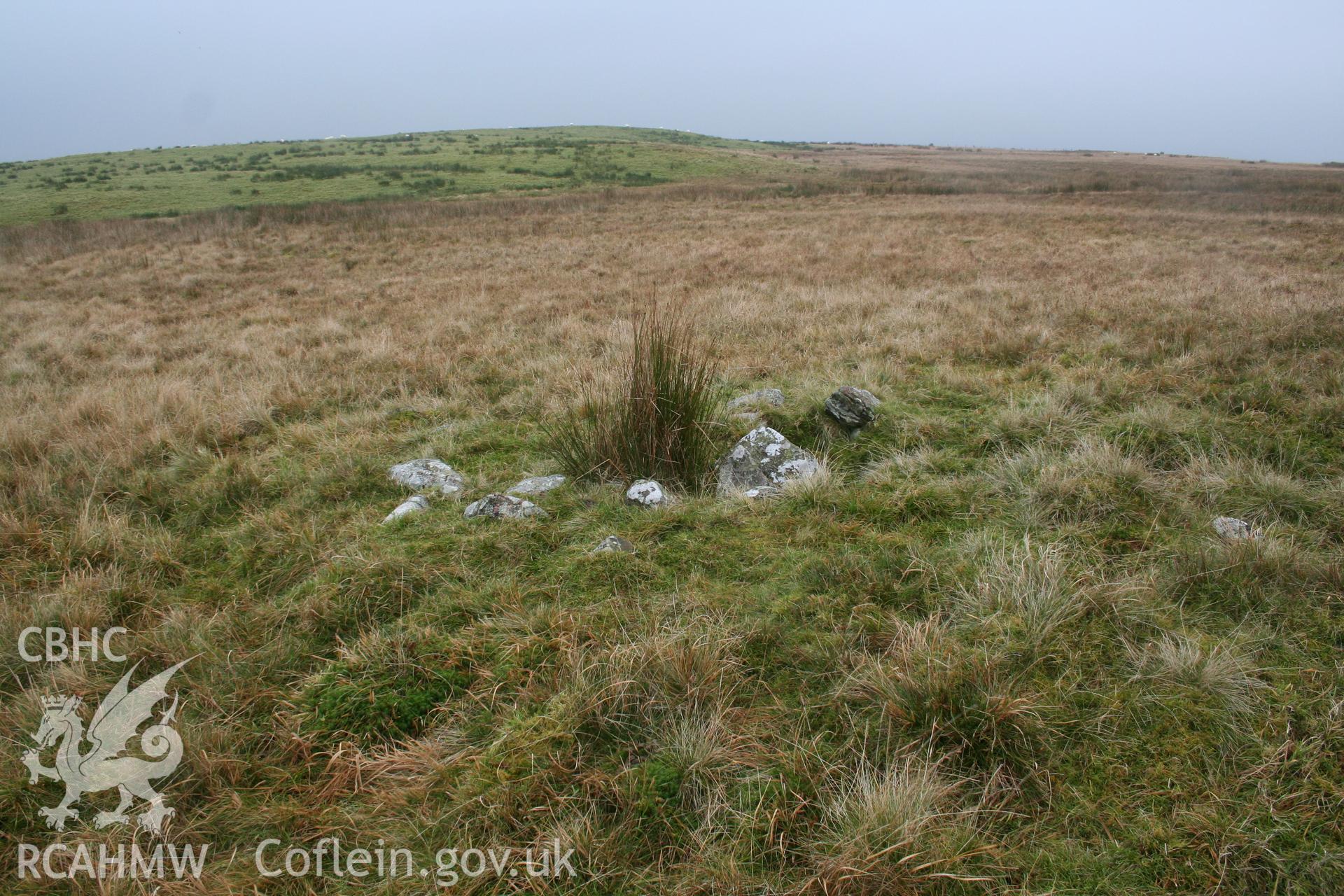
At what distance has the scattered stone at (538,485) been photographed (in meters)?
4.38

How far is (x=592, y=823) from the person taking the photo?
1990 millimetres

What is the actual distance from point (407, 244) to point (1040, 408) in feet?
60.4

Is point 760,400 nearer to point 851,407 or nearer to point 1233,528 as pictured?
point 851,407

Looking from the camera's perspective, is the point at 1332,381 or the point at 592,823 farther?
the point at 1332,381

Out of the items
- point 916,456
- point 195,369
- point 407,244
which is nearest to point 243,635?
point 916,456

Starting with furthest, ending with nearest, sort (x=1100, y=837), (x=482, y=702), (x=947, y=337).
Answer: (x=947, y=337)
(x=482, y=702)
(x=1100, y=837)

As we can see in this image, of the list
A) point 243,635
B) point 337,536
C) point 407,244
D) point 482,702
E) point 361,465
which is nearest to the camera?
point 482,702

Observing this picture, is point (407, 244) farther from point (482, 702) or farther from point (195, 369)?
point (482, 702)

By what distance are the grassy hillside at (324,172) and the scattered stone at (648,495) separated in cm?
3145

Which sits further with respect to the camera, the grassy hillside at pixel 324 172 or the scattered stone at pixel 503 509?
the grassy hillside at pixel 324 172

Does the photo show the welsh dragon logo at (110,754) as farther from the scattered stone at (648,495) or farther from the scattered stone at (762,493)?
the scattered stone at (762,493)

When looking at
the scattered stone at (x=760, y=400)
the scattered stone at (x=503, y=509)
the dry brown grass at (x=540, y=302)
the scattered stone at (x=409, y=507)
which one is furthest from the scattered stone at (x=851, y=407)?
the scattered stone at (x=409, y=507)

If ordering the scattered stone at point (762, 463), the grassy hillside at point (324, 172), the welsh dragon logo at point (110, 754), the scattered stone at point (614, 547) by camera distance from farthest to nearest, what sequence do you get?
the grassy hillside at point (324, 172)
the scattered stone at point (762, 463)
the scattered stone at point (614, 547)
the welsh dragon logo at point (110, 754)

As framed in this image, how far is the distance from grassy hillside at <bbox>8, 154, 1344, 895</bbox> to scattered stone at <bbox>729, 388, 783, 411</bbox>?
26 centimetres
